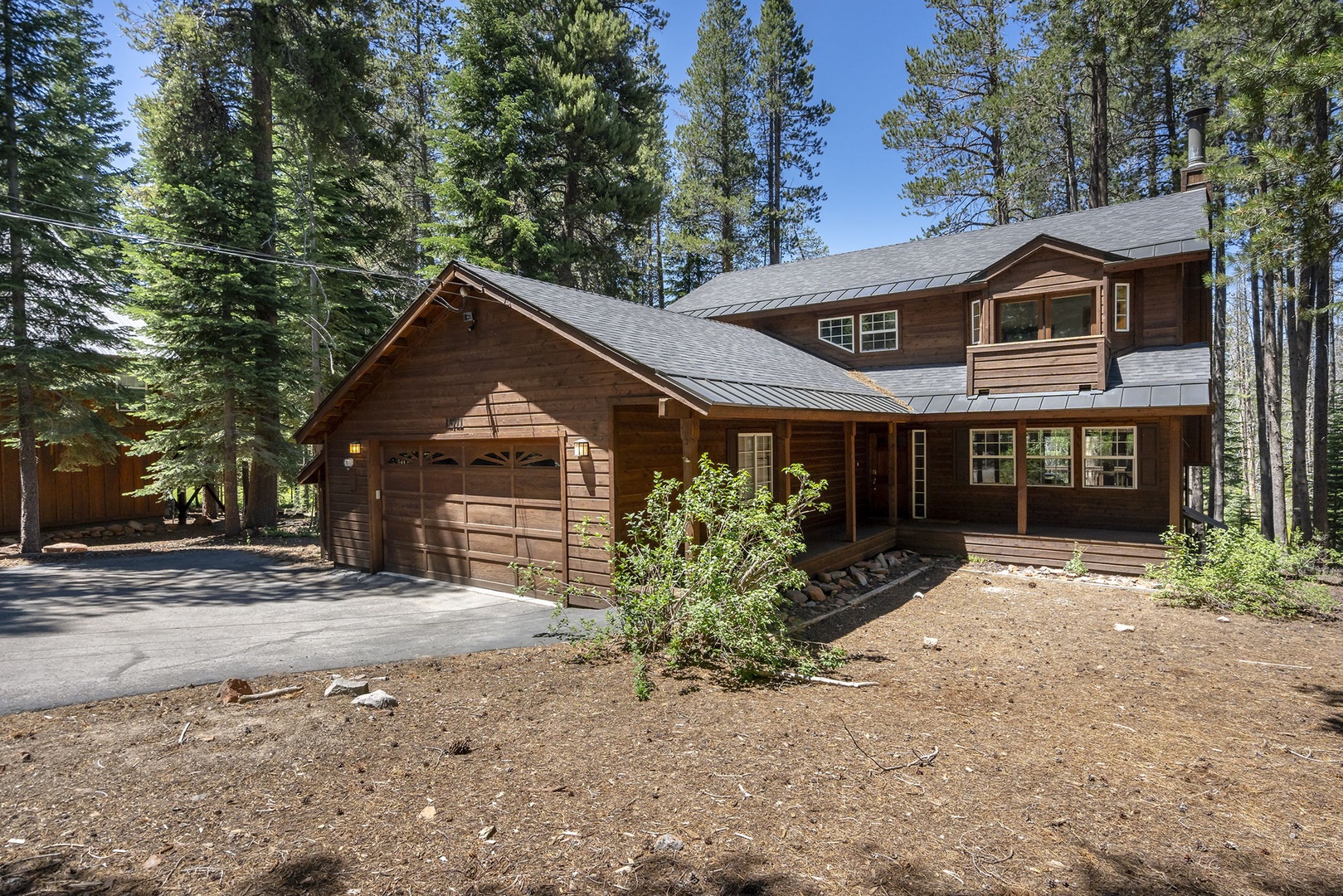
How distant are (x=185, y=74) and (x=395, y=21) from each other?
10600 millimetres

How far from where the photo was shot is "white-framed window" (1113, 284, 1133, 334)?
484 inches

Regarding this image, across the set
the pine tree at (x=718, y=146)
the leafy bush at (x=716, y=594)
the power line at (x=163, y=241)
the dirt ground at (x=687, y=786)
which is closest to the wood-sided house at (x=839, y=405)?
the leafy bush at (x=716, y=594)

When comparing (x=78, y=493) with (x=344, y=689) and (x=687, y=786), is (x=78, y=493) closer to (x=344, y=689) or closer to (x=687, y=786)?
(x=344, y=689)

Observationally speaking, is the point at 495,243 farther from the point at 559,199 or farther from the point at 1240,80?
the point at 1240,80

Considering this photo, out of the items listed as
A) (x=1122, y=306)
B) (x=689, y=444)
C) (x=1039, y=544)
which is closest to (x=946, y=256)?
(x=1122, y=306)

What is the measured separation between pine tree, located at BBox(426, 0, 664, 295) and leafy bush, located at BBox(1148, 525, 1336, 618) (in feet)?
53.3

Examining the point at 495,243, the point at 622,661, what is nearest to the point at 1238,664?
the point at 622,661

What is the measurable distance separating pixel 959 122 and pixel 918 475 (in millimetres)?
12768

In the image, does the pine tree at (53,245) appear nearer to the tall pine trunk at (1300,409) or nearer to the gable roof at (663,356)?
the gable roof at (663,356)

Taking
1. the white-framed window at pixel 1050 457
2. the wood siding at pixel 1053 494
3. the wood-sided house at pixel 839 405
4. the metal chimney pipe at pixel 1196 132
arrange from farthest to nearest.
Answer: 1. the metal chimney pipe at pixel 1196 132
2. the white-framed window at pixel 1050 457
3. the wood siding at pixel 1053 494
4. the wood-sided house at pixel 839 405

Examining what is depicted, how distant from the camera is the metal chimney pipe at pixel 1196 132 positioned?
13758 millimetres

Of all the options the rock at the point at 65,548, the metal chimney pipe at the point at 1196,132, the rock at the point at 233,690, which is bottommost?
the rock at the point at 233,690

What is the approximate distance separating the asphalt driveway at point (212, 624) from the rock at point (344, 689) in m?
0.84

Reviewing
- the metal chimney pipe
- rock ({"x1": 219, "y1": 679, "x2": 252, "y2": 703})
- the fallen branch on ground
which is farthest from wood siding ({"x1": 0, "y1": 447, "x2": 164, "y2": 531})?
the metal chimney pipe
